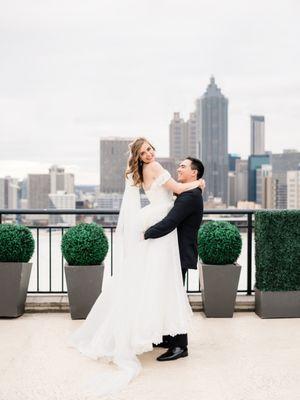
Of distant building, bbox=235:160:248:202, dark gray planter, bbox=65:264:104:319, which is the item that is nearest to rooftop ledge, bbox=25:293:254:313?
dark gray planter, bbox=65:264:104:319

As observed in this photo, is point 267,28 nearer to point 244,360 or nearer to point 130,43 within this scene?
point 130,43

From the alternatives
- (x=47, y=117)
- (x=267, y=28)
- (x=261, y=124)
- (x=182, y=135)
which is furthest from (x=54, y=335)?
(x=261, y=124)

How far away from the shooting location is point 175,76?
12100cm

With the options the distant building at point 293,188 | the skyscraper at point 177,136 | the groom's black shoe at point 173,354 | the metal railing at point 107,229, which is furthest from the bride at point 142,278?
the distant building at point 293,188

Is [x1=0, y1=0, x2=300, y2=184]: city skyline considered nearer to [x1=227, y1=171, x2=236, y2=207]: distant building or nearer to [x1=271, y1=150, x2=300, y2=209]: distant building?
[x1=271, y1=150, x2=300, y2=209]: distant building

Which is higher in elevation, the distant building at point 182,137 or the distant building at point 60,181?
the distant building at point 182,137

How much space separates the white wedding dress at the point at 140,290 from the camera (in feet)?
14.5

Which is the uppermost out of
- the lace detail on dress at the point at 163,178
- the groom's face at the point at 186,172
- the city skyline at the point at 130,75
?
the city skyline at the point at 130,75

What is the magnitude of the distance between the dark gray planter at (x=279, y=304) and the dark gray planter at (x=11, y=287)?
243 centimetres

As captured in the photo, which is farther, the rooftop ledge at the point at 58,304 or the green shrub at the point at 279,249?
the rooftop ledge at the point at 58,304

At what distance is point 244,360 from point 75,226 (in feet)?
7.79

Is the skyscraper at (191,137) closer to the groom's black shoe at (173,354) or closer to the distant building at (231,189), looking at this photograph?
the distant building at (231,189)

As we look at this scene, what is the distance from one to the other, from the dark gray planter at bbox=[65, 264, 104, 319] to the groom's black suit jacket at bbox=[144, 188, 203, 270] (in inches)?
59.5

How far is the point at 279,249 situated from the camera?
5934 millimetres
